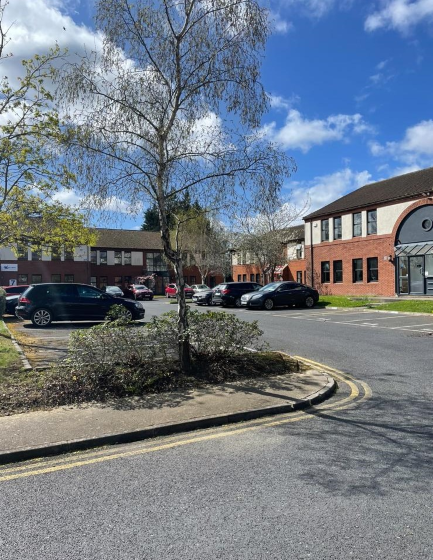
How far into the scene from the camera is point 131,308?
54.3 feet

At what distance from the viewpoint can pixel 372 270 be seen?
31.7 m

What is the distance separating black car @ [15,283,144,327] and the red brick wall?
20.0 meters

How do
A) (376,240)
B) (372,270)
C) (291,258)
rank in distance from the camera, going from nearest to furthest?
1. (376,240)
2. (372,270)
3. (291,258)

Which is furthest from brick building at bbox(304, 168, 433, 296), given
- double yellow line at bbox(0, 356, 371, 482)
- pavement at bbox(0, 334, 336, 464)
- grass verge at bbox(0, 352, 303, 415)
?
double yellow line at bbox(0, 356, 371, 482)

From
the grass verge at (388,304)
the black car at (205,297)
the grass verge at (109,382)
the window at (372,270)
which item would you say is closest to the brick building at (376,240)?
the window at (372,270)

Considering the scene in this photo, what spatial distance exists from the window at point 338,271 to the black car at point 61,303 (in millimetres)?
22091

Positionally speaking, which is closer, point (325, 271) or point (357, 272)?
point (357, 272)

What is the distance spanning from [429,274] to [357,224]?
7340 mm

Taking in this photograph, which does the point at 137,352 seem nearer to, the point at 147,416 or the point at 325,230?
the point at 147,416

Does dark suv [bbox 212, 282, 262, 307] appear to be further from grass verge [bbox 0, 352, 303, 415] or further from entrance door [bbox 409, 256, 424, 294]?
grass verge [bbox 0, 352, 303, 415]

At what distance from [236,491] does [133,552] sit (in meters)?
1.10

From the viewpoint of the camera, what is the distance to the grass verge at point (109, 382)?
6262mm

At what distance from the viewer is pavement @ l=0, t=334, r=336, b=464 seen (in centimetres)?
482

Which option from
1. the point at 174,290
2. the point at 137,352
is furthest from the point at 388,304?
the point at 174,290
